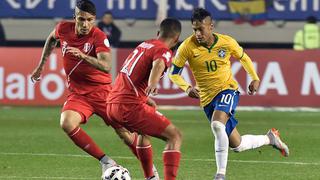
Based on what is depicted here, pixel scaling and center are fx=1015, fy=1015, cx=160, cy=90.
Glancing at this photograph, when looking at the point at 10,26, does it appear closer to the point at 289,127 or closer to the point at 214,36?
the point at 289,127

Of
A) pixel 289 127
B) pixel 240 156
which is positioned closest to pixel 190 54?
pixel 240 156

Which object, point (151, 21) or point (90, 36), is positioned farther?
point (151, 21)

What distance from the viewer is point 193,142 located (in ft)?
52.9

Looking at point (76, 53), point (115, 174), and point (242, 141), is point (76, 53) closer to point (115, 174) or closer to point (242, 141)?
point (115, 174)

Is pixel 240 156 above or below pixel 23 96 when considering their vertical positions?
above

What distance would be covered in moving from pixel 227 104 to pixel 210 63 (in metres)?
0.54

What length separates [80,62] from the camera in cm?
1190

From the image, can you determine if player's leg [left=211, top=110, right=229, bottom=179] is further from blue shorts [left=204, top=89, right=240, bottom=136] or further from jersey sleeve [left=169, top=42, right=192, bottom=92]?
jersey sleeve [left=169, top=42, right=192, bottom=92]

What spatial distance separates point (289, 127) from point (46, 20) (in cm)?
1148

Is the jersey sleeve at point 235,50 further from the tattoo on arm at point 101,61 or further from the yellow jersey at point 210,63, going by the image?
the tattoo on arm at point 101,61

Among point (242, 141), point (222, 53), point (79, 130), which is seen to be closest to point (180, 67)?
point (222, 53)

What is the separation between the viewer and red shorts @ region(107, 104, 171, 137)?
34.5ft

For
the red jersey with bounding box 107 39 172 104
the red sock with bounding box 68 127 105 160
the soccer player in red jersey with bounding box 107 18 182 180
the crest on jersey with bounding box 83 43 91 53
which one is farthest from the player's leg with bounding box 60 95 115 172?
the red jersey with bounding box 107 39 172 104

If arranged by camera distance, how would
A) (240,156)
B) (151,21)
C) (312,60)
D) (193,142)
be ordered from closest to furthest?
1. (240,156)
2. (193,142)
3. (312,60)
4. (151,21)
